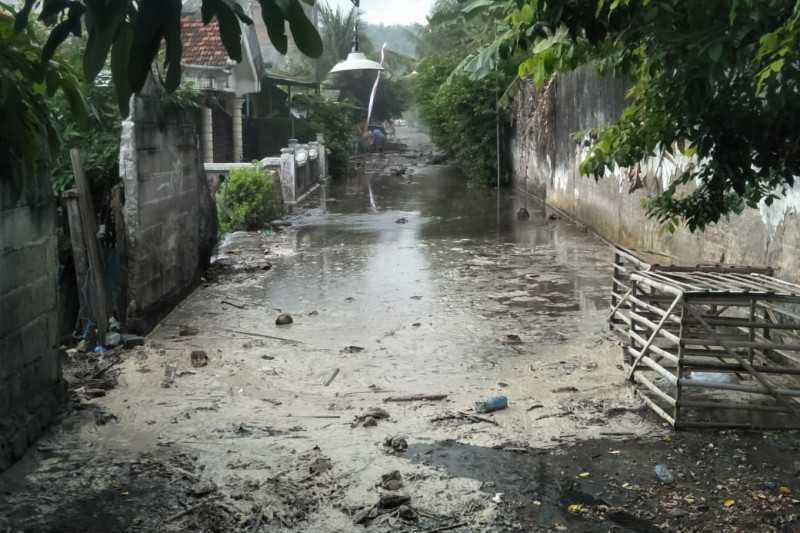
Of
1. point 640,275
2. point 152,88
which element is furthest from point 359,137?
point 640,275

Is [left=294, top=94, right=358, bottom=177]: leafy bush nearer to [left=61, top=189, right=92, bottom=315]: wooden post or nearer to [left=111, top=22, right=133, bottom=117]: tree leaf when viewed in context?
[left=61, top=189, right=92, bottom=315]: wooden post

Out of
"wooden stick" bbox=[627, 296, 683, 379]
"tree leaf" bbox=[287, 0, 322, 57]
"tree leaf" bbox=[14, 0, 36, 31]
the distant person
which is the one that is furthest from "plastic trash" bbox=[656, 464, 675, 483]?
the distant person

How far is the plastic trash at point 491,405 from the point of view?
5465 millimetres

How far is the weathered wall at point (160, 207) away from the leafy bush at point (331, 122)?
1910cm

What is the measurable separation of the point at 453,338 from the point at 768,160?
3.72 metres

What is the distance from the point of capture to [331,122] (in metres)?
29.4

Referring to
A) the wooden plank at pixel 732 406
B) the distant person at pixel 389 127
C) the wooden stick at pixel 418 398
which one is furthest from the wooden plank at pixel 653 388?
the distant person at pixel 389 127

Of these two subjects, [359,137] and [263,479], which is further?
[359,137]

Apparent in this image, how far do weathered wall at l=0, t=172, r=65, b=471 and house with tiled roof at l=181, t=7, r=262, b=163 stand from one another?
13892mm

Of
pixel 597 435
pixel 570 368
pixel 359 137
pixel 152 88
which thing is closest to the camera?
pixel 597 435

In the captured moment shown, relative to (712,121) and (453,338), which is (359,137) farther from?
(712,121)

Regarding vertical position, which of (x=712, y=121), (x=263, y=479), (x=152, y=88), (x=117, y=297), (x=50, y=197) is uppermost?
(x=152, y=88)

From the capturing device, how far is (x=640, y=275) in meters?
5.75

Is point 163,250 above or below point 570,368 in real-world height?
above
